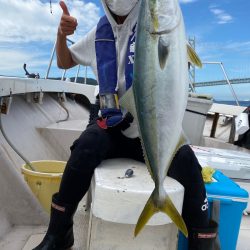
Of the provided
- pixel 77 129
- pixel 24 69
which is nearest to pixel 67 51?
pixel 77 129

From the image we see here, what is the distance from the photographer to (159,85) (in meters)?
1.45

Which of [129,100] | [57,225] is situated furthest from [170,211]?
[57,225]

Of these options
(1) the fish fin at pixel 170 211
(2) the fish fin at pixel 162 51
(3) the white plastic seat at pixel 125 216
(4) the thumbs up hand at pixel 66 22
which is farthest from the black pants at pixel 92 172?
(2) the fish fin at pixel 162 51

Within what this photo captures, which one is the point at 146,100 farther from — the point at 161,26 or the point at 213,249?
the point at 213,249

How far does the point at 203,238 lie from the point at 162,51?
1.20 metres

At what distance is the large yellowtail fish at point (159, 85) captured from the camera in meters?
1.38

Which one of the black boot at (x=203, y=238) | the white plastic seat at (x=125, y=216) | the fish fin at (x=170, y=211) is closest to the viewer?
the fish fin at (x=170, y=211)

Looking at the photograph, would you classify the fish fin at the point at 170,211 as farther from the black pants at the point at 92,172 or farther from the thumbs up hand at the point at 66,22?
the thumbs up hand at the point at 66,22

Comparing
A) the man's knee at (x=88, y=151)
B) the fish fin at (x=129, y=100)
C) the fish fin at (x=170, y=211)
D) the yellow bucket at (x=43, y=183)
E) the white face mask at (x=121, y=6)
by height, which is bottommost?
the yellow bucket at (x=43, y=183)

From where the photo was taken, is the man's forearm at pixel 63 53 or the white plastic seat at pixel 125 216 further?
the man's forearm at pixel 63 53

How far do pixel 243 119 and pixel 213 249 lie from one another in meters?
3.52

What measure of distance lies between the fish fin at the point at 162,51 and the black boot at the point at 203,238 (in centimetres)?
113

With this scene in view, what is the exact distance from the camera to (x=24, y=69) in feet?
18.6

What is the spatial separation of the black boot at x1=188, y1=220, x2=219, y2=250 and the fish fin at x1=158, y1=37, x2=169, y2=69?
3.71 ft
